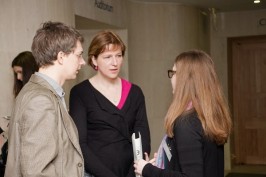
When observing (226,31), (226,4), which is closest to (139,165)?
(226,4)

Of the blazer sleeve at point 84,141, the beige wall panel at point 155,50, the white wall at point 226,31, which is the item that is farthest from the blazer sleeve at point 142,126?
the white wall at point 226,31

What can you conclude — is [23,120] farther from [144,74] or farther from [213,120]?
[144,74]

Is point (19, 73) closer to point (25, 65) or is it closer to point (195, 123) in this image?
point (25, 65)

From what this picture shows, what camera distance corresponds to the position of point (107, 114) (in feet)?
7.45

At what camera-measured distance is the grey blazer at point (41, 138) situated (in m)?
1.48

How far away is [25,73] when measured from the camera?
275 cm

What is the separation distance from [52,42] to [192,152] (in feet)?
2.39

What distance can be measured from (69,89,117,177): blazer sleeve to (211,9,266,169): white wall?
17.2 feet

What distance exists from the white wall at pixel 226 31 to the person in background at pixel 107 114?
505 centimetres

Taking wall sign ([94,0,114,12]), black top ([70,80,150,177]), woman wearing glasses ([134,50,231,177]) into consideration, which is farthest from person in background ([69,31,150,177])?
wall sign ([94,0,114,12])

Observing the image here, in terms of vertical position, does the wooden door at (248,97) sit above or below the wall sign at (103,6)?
below

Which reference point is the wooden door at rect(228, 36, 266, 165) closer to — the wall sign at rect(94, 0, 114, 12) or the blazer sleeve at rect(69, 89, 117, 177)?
the wall sign at rect(94, 0, 114, 12)

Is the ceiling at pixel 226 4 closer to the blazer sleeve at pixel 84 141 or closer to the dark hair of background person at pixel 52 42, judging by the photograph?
the blazer sleeve at pixel 84 141

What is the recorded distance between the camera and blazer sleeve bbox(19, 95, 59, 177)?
1473 millimetres
